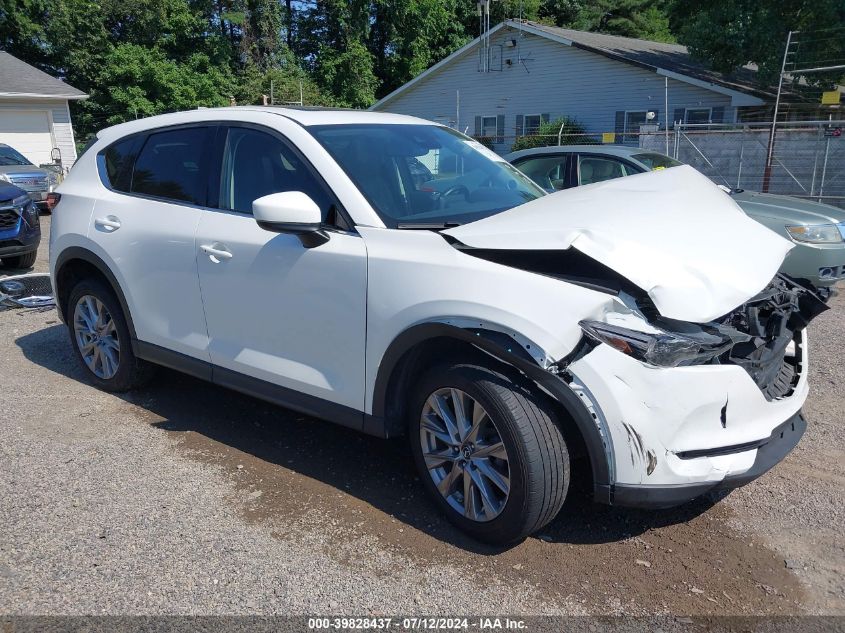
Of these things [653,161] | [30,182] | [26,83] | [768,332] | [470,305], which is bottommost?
[30,182]

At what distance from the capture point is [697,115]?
74.5ft

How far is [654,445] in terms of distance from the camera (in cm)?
271

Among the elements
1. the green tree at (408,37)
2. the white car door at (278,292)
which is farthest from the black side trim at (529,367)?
the green tree at (408,37)

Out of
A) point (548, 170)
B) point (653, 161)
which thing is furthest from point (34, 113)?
point (653, 161)

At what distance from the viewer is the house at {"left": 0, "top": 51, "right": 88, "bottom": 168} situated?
23.9 m

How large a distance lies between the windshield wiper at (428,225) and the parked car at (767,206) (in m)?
4.26

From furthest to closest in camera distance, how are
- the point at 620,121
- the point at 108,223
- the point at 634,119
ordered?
1. the point at 620,121
2. the point at 634,119
3. the point at 108,223

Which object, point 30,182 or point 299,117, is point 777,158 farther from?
point 30,182

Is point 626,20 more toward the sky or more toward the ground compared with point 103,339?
more toward the sky

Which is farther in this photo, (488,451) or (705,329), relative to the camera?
(488,451)

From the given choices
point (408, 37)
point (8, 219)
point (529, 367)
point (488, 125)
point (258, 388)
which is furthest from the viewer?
point (408, 37)

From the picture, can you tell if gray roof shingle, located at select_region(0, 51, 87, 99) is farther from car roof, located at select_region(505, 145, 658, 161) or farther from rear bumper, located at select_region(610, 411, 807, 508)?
rear bumper, located at select_region(610, 411, 807, 508)

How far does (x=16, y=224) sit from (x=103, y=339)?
16.0 ft

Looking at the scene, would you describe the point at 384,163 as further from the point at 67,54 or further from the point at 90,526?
the point at 67,54
